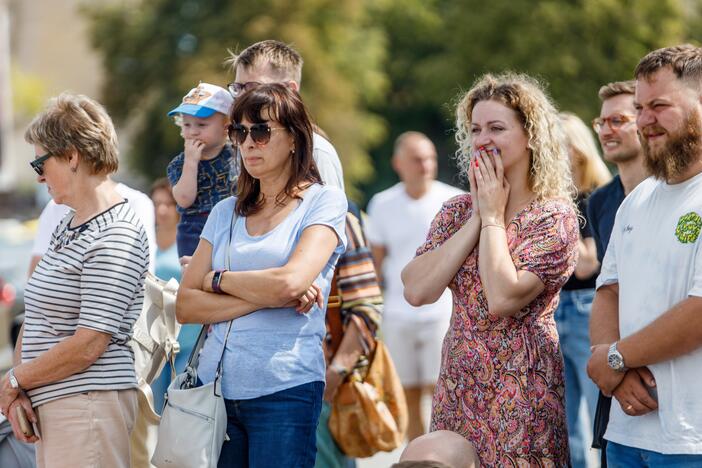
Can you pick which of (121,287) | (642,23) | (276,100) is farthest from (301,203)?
(642,23)

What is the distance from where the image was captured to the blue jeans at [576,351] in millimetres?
6215

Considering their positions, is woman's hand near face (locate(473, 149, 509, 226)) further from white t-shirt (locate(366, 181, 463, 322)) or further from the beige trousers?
white t-shirt (locate(366, 181, 463, 322))

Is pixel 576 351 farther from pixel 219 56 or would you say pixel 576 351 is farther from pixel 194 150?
pixel 219 56

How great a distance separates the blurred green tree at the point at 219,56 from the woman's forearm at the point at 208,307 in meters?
33.8

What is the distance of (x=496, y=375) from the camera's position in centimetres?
396

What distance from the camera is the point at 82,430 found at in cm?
418

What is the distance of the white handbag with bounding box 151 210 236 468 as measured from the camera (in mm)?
3893

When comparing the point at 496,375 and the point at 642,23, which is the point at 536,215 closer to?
the point at 496,375

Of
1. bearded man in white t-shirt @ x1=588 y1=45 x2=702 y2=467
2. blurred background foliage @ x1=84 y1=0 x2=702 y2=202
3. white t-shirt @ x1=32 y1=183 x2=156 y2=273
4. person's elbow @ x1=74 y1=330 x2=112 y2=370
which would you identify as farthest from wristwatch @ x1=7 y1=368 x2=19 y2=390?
blurred background foliage @ x1=84 y1=0 x2=702 y2=202

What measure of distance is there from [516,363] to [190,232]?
70.3 inches

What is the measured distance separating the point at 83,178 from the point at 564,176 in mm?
1907

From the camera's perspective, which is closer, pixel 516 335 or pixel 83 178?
pixel 516 335

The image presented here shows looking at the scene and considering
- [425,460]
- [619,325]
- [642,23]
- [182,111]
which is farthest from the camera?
[642,23]

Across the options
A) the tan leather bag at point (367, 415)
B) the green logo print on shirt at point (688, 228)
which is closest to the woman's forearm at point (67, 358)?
the tan leather bag at point (367, 415)
